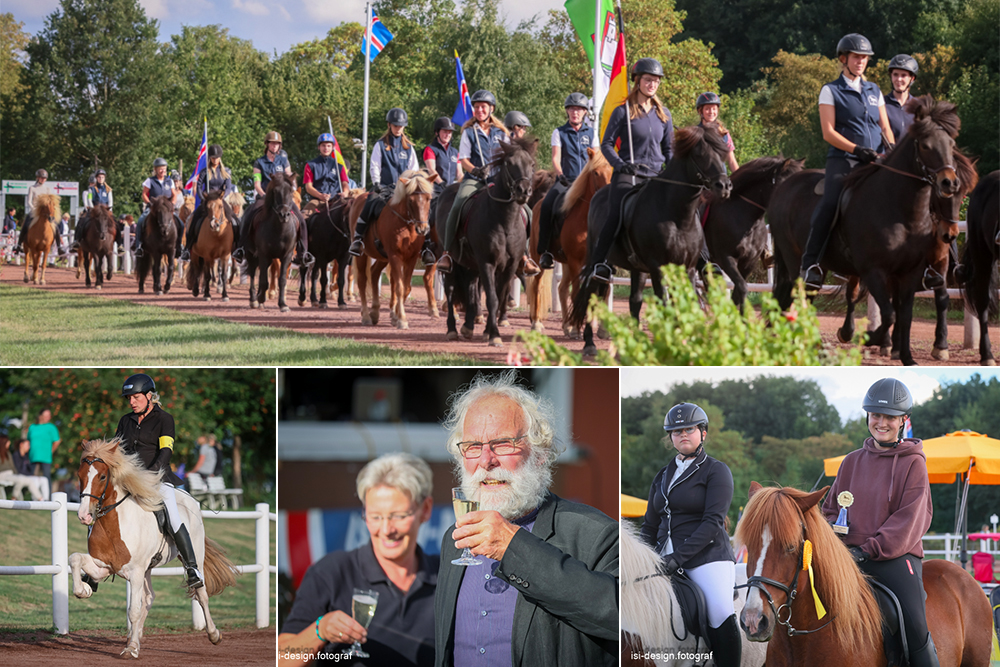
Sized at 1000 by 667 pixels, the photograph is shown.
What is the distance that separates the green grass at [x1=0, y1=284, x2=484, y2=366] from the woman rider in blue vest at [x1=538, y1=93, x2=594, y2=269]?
2077 mm

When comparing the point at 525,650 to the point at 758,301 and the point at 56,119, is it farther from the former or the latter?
the point at 56,119

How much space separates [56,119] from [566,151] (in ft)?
34.0

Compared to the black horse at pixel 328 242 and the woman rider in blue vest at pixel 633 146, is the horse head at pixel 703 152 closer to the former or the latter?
the woman rider in blue vest at pixel 633 146

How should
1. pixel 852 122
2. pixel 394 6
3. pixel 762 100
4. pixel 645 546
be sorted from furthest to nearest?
pixel 762 100 < pixel 394 6 < pixel 852 122 < pixel 645 546

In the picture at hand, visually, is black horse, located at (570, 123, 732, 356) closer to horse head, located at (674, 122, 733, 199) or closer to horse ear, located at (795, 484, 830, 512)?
horse head, located at (674, 122, 733, 199)

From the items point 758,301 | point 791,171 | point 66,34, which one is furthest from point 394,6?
point 791,171

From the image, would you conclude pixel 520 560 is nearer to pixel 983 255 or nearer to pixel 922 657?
pixel 922 657

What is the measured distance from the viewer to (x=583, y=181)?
971 centimetres

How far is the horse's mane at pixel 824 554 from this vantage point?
3.91m

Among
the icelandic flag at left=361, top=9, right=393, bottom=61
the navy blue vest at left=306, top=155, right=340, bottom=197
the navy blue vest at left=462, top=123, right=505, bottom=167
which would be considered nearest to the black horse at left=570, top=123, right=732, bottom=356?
the navy blue vest at left=462, top=123, right=505, bottom=167

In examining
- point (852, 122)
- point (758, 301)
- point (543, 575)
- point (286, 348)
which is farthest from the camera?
point (758, 301)

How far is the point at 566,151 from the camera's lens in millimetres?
10508

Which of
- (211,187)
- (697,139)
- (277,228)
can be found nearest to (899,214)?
(697,139)

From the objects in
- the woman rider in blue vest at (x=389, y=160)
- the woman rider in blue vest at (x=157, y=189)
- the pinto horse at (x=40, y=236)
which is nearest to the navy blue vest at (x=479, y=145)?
the woman rider in blue vest at (x=389, y=160)
